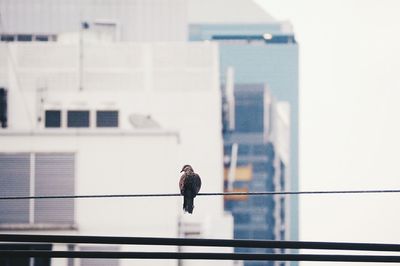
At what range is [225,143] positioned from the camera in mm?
114188

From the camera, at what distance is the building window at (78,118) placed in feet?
120

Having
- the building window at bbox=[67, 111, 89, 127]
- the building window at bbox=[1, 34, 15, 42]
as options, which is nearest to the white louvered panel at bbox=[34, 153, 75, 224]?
the building window at bbox=[67, 111, 89, 127]

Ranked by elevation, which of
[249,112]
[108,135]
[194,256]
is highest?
[249,112]

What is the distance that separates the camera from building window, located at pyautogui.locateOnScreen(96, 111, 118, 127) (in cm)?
3659

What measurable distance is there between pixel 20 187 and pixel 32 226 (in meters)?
1.97

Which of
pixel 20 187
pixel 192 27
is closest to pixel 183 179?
pixel 20 187

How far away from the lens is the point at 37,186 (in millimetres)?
27078

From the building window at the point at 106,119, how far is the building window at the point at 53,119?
5.03ft

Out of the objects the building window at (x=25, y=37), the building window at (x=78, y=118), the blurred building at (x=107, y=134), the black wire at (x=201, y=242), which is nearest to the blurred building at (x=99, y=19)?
the building window at (x=25, y=37)

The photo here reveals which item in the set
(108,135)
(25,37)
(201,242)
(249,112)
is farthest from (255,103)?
(201,242)

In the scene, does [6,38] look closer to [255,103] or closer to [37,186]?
[37,186]

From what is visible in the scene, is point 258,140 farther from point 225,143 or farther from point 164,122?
point 164,122

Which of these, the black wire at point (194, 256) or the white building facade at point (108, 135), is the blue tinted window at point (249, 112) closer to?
the white building facade at point (108, 135)

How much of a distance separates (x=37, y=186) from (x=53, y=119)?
10.1 metres
